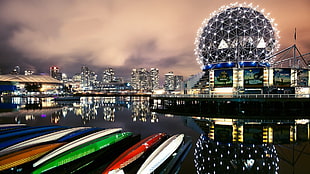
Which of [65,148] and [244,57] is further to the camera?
[244,57]

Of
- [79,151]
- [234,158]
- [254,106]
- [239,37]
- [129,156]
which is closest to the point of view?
[129,156]

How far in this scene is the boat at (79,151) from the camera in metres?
8.88

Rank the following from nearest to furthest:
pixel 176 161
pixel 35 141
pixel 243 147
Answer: pixel 176 161
pixel 35 141
pixel 243 147

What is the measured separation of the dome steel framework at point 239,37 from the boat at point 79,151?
36.6 meters

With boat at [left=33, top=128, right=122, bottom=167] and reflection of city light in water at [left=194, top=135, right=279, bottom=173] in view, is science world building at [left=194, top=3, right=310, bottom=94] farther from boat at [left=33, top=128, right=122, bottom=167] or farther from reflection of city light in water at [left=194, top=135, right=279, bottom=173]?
boat at [left=33, top=128, right=122, bottom=167]

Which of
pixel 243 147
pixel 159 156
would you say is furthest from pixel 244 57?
pixel 159 156

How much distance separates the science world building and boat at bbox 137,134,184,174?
96.5 feet

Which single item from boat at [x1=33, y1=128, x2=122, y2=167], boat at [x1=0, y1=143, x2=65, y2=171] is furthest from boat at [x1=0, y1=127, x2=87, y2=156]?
boat at [x1=33, y1=128, x2=122, y2=167]

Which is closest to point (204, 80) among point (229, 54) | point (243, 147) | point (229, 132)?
point (229, 54)

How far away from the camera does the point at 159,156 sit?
371 inches

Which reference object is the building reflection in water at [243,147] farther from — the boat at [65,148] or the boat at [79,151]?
the boat at [65,148]

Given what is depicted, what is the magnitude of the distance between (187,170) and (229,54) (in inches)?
1557

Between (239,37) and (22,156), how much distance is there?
4633cm

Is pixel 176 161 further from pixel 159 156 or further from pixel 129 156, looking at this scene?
pixel 129 156
